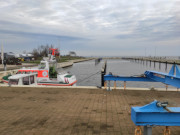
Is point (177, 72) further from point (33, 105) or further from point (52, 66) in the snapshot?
point (52, 66)

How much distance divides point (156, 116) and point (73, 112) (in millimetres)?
4891

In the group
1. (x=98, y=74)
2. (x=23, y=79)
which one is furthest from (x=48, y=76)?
(x=98, y=74)

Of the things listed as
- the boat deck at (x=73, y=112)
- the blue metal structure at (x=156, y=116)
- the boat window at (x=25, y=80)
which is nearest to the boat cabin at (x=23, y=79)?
the boat window at (x=25, y=80)

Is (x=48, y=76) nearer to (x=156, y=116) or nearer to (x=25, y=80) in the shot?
(x=25, y=80)

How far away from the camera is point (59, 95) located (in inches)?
428

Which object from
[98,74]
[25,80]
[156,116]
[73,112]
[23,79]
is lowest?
[98,74]

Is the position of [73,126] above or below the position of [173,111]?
below

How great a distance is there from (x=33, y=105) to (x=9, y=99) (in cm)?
237

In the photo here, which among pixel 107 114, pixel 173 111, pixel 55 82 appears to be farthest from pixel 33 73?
pixel 173 111

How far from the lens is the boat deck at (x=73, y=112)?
5.73 meters

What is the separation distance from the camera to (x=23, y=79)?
15805mm

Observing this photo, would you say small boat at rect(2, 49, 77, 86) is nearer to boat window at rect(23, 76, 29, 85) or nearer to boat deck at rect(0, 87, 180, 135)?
boat window at rect(23, 76, 29, 85)

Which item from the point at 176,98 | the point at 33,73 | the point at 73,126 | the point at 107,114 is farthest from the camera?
the point at 33,73

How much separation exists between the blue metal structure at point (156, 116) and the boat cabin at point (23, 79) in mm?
14396
